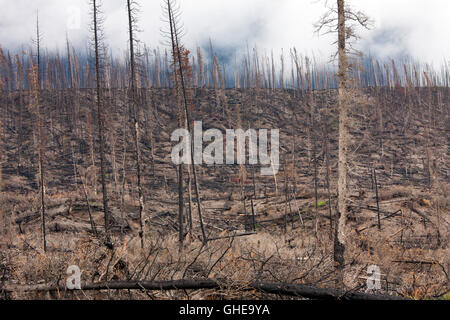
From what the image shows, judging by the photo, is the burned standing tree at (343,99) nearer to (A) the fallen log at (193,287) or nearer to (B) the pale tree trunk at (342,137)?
(B) the pale tree trunk at (342,137)

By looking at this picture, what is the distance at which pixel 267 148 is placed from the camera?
4941cm

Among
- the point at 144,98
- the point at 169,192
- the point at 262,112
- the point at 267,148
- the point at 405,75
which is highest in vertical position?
the point at 405,75

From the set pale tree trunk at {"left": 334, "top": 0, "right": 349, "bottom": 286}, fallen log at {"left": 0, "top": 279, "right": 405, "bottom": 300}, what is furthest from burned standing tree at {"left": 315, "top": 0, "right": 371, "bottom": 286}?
fallen log at {"left": 0, "top": 279, "right": 405, "bottom": 300}

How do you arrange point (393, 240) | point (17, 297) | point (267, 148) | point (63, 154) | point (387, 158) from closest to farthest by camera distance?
point (17, 297) < point (393, 240) < point (63, 154) < point (387, 158) < point (267, 148)

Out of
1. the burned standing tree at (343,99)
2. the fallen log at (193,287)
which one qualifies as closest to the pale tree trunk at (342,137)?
the burned standing tree at (343,99)

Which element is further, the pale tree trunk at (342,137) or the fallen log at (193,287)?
the pale tree trunk at (342,137)

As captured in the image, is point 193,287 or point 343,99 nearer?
point 193,287

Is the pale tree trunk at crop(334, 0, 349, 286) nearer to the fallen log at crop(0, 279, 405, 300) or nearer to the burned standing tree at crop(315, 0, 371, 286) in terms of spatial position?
the burned standing tree at crop(315, 0, 371, 286)

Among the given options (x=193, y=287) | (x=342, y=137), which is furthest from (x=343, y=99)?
(x=193, y=287)

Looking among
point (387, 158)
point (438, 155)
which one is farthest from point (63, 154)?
point (438, 155)

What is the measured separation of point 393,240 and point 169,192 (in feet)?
76.3

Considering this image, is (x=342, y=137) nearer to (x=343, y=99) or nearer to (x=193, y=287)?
(x=343, y=99)

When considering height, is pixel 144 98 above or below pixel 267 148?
above
